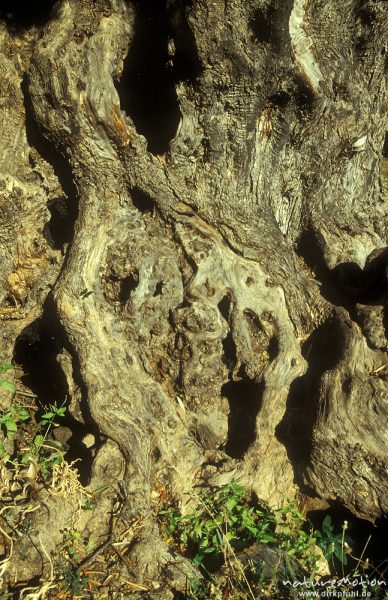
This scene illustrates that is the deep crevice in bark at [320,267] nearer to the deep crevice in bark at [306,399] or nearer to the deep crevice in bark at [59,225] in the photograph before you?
the deep crevice in bark at [306,399]

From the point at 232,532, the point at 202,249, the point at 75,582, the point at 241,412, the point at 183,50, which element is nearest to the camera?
the point at 75,582

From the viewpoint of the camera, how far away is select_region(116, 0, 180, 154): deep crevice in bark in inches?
155

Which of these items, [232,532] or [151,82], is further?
[151,82]

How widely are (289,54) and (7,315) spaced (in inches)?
111

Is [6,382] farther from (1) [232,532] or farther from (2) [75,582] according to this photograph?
(1) [232,532]

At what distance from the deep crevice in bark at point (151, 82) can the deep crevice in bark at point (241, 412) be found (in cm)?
Result: 191

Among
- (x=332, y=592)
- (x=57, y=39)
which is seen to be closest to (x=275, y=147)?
(x=57, y=39)

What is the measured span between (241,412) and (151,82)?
2.69m

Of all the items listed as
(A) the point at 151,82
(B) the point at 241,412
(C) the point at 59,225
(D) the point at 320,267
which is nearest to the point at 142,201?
(C) the point at 59,225

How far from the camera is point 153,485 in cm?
377

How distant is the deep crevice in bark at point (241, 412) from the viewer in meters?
4.02

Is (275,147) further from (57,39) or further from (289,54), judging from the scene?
(57,39)

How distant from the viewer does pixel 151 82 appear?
4.20 meters

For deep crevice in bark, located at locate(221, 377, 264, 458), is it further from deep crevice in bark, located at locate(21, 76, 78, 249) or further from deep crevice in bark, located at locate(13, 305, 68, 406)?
deep crevice in bark, located at locate(21, 76, 78, 249)
